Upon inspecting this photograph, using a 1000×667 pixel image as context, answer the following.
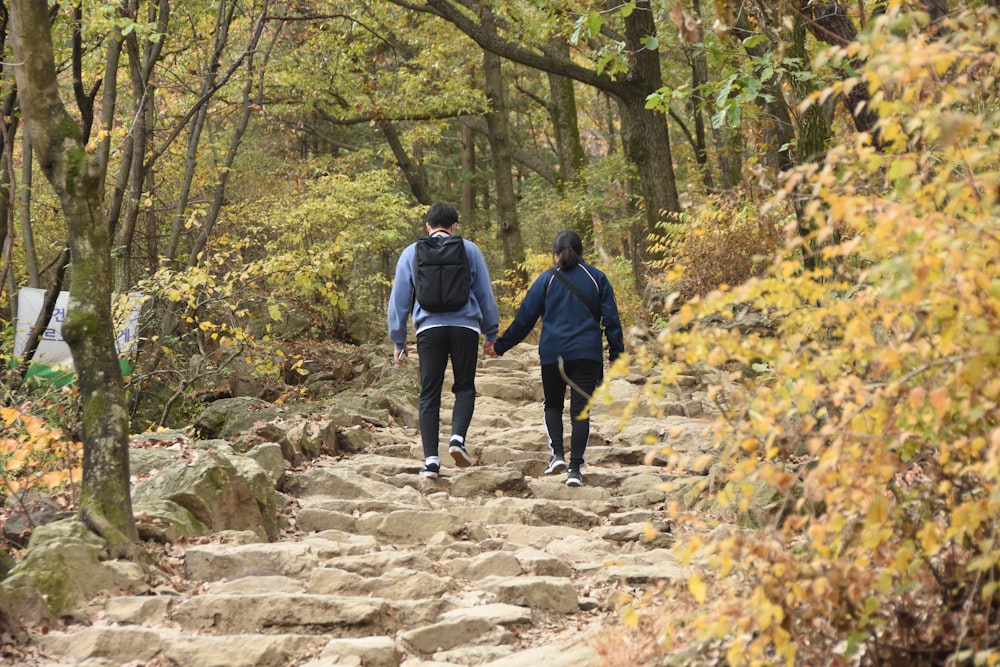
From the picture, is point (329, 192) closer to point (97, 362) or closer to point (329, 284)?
point (329, 284)

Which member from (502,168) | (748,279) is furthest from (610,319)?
(502,168)

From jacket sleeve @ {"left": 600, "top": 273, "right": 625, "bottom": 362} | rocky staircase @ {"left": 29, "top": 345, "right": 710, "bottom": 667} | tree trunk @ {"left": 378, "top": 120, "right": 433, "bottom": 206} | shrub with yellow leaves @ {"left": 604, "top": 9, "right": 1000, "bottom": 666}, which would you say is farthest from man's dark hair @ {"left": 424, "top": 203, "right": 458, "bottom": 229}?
tree trunk @ {"left": 378, "top": 120, "right": 433, "bottom": 206}

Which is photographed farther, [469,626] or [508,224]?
[508,224]

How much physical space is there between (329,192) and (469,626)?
14567mm

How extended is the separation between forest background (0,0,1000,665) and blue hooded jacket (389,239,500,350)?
1.99 meters

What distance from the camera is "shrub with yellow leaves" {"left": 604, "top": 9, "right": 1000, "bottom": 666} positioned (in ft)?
9.24

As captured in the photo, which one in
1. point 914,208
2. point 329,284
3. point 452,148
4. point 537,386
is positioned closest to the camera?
point 914,208

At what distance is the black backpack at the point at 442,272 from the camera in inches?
316

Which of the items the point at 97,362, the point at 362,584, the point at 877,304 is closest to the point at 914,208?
the point at 877,304

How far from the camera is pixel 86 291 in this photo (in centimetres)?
577

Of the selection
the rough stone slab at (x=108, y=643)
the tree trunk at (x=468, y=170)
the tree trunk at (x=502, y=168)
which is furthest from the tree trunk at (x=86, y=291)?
the tree trunk at (x=468, y=170)

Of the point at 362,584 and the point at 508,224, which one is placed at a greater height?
the point at 508,224

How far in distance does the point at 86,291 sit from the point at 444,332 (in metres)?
3.06

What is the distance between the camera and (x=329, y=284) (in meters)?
12.0
